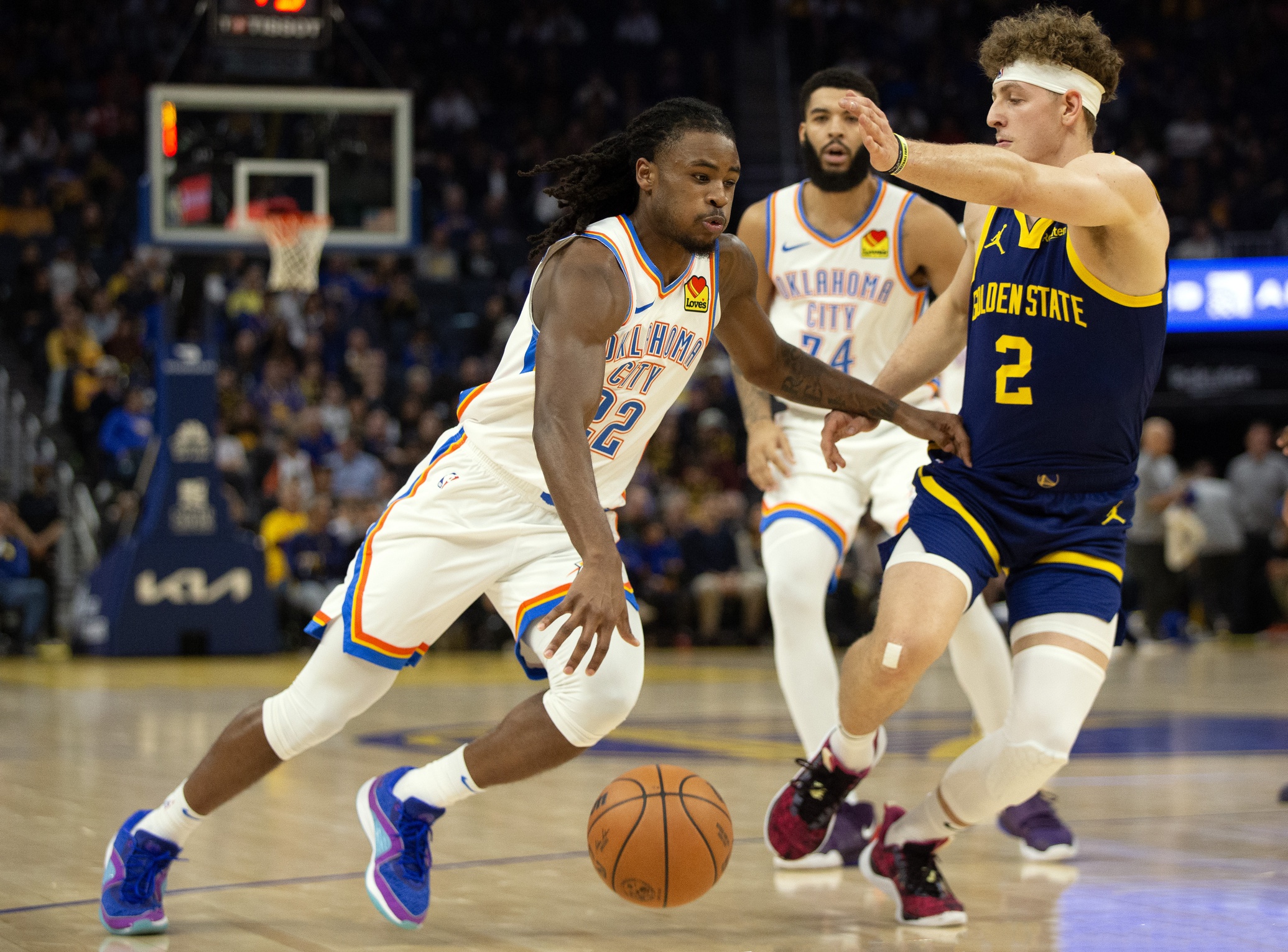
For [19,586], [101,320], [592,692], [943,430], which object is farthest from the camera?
[101,320]

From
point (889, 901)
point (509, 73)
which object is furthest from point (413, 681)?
point (509, 73)

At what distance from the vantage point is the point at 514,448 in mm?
4188

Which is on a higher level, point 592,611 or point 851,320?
point 851,320

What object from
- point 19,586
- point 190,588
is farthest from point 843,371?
point 19,586

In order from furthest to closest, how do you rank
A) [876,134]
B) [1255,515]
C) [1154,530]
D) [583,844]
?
[1255,515] → [1154,530] → [583,844] → [876,134]

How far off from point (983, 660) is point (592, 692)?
5.65 ft

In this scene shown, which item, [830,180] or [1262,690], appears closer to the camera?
[830,180]

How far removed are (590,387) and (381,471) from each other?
41.0 feet

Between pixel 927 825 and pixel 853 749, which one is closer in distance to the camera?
pixel 927 825

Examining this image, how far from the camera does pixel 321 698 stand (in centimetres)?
409

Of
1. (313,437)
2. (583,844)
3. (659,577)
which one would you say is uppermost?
(313,437)

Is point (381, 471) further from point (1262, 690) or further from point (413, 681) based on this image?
point (1262, 690)

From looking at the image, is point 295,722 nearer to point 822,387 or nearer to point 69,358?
point 822,387

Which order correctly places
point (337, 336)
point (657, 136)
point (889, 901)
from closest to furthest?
point (657, 136)
point (889, 901)
point (337, 336)
